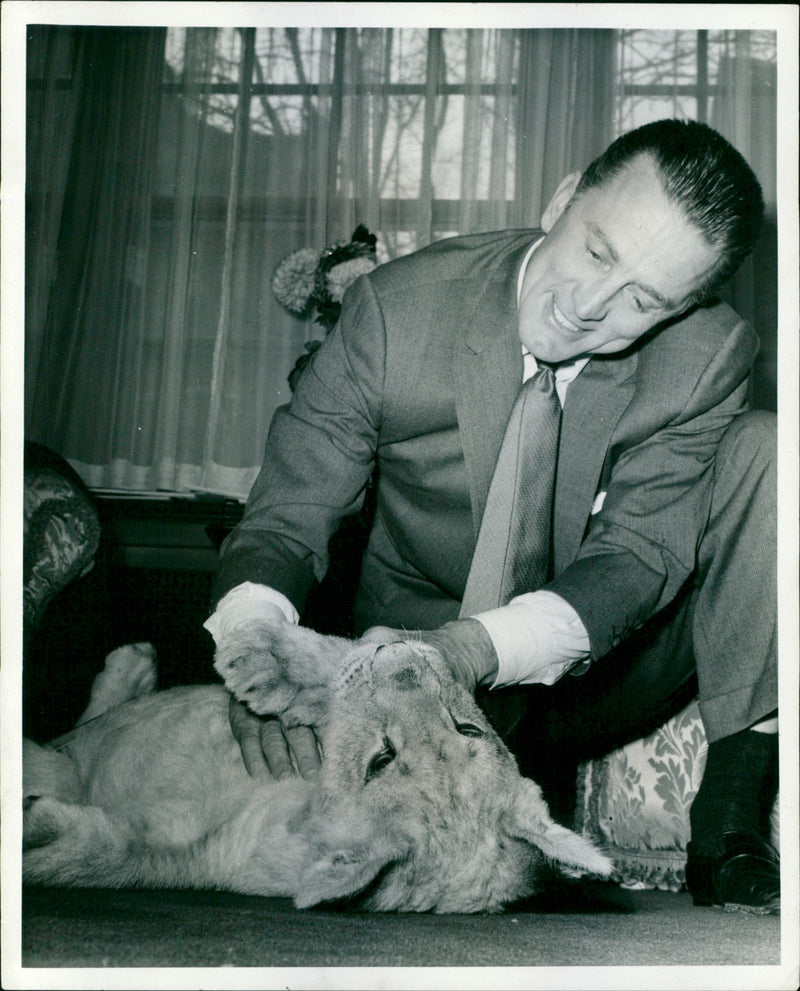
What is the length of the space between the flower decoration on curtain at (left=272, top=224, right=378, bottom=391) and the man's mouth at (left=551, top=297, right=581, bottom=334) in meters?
1.37

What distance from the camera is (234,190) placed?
3527mm

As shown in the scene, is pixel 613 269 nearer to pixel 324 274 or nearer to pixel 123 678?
pixel 123 678

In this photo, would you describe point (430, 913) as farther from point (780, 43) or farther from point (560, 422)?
point (780, 43)

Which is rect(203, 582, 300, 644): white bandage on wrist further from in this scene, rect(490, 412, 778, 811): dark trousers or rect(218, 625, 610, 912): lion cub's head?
rect(490, 412, 778, 811): dark trousers

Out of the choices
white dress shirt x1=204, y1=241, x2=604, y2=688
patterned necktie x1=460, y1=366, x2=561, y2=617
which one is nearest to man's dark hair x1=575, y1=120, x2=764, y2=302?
patterned necktie x1=460, y1=366, x2=561, y2=617

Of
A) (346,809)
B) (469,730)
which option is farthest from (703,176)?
(346,809)

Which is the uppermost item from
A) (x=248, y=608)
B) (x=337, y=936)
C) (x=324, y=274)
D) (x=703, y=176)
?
(x=324, y=274)

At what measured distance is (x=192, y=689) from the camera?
4.93 feet

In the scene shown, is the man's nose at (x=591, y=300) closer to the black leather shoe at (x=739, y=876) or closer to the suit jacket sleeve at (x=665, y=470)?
the suit jacket sleeve at (x=665, y=470)

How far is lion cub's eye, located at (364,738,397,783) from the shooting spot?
1257 millimetres

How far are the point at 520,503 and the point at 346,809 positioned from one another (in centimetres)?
63

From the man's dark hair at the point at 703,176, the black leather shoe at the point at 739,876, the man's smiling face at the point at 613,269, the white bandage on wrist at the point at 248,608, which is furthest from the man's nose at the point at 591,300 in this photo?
the black leather shoe at the point at 739,876

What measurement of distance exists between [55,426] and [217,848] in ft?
8.20

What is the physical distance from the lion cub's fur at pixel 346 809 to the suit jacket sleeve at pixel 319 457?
24 cm
